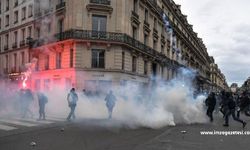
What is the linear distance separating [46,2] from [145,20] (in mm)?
13167

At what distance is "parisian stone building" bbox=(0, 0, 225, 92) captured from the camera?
37188 millimetres

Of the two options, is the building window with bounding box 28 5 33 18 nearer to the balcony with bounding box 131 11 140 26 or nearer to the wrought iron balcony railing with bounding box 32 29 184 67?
the wrought iron balcony railing with bounding box 32 29 184 67

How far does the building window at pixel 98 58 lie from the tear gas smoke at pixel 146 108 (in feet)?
34.1

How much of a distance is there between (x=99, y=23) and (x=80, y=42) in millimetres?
2670

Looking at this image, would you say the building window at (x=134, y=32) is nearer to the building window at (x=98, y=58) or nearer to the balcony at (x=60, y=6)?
the building window at (x=98, y=58)

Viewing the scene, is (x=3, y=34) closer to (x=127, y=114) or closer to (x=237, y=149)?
(x=127, y=114)

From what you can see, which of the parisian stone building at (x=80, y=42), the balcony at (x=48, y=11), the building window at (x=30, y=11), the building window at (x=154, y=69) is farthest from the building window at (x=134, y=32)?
the building window at (x=30, y=11)

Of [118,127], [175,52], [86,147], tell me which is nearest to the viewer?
[86,147]

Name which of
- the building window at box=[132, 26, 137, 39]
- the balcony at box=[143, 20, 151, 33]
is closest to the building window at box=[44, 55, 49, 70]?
the building window at box=[132, 26, 137, 39]

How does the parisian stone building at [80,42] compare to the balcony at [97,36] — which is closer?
the balcony at [97,36]

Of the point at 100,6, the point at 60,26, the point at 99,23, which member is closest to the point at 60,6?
the point at 60,26

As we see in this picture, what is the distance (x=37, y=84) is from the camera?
38.8 m

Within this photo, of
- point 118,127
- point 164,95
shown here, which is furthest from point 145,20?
point 118,127

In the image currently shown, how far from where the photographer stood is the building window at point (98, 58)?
37750 mm
